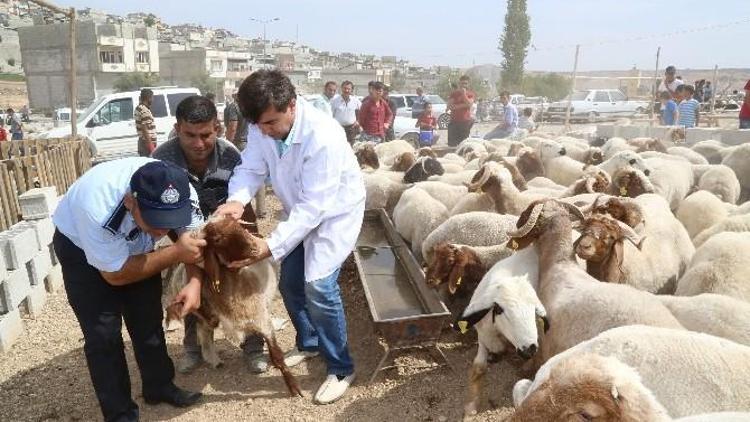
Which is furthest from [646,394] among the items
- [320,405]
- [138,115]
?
[138,115]

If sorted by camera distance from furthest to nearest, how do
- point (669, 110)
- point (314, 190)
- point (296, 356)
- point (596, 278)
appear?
point (669, 110)
point (296, 356)
point (596, 278)
point (314, 190)

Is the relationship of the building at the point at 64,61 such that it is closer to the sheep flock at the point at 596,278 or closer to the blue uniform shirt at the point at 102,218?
the sheep flock at the point at 596,278

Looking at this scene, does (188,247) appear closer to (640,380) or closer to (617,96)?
(640,380)

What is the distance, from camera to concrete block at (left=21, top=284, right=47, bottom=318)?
5.21 metres

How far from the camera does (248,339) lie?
4.41 metres

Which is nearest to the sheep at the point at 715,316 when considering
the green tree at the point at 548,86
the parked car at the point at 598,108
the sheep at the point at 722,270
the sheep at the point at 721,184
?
the sheep at the point at 722,270

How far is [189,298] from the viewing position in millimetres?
3342

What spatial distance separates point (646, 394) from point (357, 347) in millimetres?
2978

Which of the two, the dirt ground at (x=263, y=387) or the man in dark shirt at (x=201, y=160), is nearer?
the dirt ground at (x=263, y=387)

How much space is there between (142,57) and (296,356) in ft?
226

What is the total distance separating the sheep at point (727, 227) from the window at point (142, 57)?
67.9 m

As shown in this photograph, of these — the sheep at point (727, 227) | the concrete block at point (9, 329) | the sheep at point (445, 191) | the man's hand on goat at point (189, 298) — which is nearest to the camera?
the man's hand on goat at point (189, 298)

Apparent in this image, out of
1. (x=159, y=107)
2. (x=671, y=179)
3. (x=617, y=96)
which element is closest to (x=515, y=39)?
(x=617, y=96)

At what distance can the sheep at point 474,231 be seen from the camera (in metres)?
5.12
